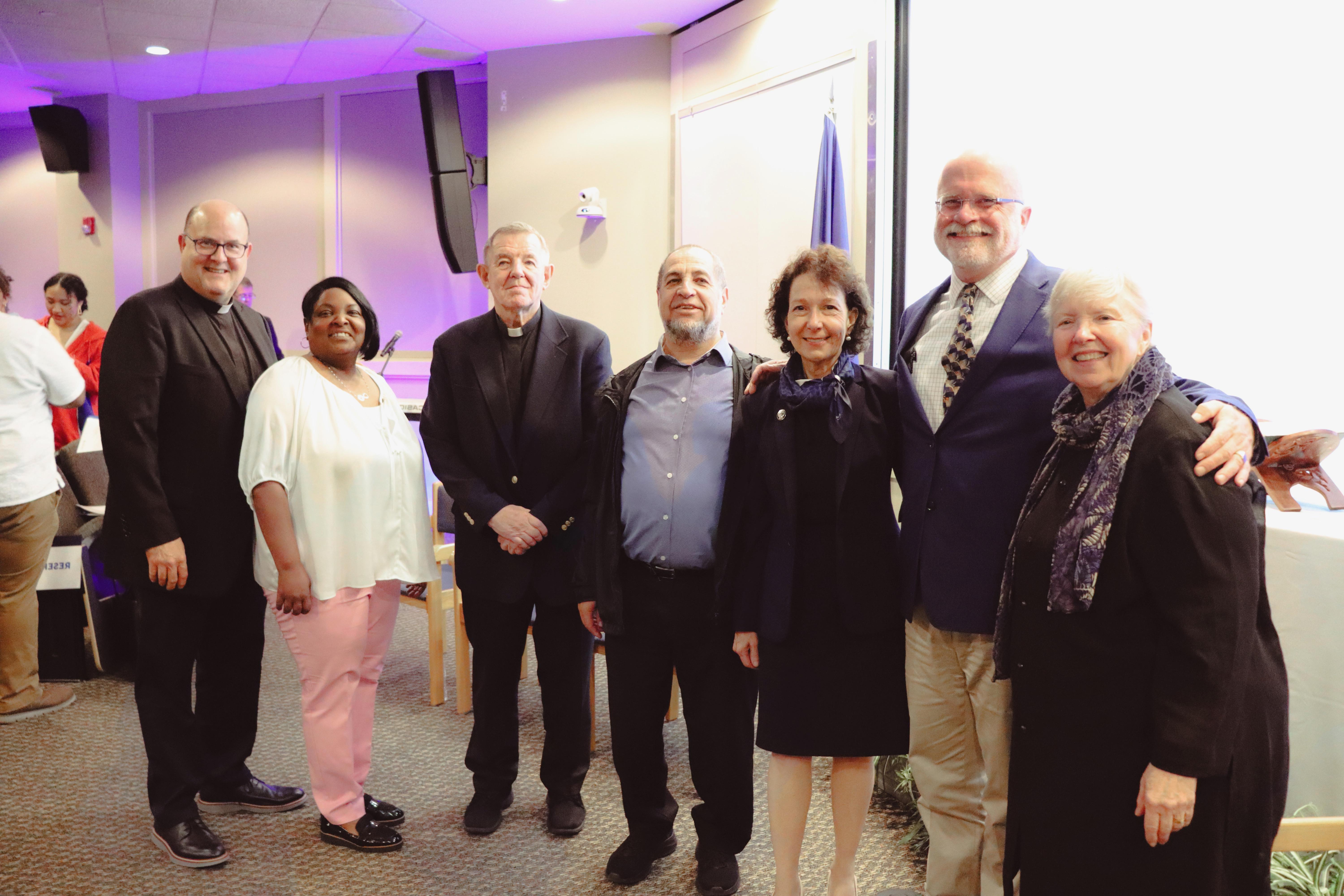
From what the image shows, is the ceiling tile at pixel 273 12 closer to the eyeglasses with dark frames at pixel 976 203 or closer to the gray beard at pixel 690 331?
Answer: the gray beard at pixel 690 331

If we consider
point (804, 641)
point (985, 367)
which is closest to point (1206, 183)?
point (985, 367)

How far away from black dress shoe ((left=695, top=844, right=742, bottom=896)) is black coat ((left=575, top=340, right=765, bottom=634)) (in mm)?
667

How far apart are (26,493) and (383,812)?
2.19 meters

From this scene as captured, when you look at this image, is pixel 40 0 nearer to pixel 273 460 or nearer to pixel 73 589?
pixel 73 589

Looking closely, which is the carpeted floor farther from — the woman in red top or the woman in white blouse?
the woman in red top

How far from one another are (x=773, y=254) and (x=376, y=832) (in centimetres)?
342

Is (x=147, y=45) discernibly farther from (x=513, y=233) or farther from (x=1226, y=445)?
(x=1226, y=445)

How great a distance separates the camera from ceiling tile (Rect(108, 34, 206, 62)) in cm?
639

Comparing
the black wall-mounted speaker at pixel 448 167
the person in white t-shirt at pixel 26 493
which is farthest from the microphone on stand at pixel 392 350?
the person in white t-shirt at pixel 26 493

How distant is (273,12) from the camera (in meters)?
5.86

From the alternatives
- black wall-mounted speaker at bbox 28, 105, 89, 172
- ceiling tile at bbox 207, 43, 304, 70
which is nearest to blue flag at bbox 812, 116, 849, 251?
ceiling tile at bbox 207, 43, 304, 70

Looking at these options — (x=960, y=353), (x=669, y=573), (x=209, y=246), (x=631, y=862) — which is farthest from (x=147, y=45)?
(x=960, y=353)

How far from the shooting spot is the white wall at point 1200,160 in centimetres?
251

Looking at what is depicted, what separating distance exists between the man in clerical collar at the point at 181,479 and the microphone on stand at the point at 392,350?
93.5 inches
